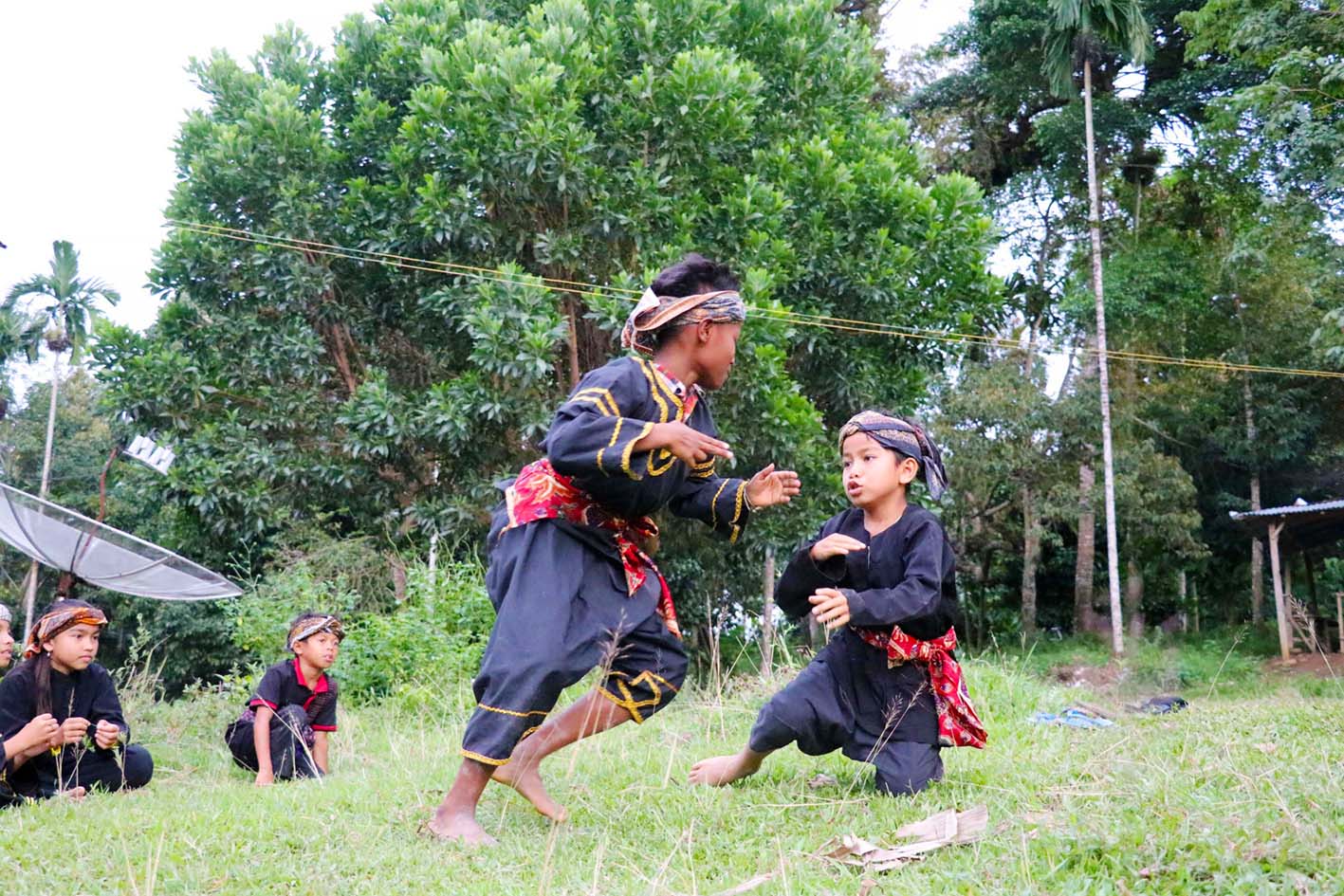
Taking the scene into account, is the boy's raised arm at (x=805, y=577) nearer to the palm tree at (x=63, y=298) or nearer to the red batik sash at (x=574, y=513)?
the red batik sash at (x=574, y=513)

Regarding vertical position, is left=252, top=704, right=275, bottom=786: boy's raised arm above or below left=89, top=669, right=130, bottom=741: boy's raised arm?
below

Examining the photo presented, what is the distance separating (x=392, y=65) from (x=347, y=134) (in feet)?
2.98

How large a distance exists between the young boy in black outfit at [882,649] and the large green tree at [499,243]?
22.0ft

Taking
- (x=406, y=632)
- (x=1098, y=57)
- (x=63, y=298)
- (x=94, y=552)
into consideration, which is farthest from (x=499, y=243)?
(x=63, y=298)

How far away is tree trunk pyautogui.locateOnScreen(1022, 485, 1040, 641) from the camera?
23.5 metres

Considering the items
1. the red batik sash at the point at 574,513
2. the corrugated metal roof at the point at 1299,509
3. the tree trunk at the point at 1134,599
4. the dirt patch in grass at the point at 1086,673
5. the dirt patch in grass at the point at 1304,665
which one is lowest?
the dirt patch in grass at the point at 1086,673

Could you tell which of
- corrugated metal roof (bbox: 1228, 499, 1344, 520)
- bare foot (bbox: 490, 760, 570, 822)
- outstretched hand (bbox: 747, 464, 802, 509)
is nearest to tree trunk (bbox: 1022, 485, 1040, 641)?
corrugated metal roof (bbox: 1228, 499, 1344, 520)

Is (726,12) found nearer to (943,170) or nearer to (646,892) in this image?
(646,892)

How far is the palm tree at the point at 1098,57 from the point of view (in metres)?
21.4

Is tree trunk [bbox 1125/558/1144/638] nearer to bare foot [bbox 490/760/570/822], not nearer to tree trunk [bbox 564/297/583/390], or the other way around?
tree trunk [bbox 564/297/583/390]

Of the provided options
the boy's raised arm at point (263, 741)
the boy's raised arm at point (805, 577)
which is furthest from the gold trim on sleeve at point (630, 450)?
the boy's raised arm at point (263, 741)

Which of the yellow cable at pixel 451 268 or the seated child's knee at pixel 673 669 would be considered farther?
the yellow cable at pixel 451 268

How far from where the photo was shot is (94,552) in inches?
315

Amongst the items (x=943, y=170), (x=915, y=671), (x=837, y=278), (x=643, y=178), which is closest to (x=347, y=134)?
(x=643, y=178)
